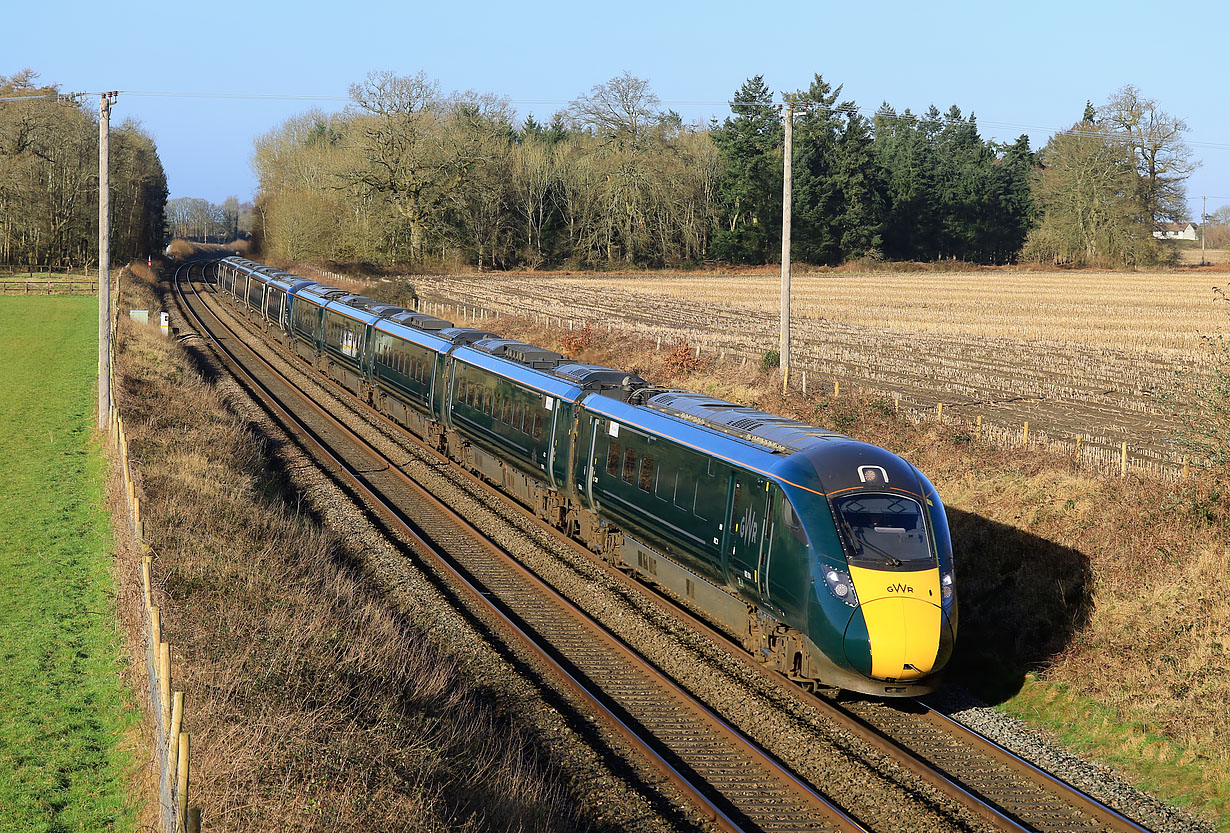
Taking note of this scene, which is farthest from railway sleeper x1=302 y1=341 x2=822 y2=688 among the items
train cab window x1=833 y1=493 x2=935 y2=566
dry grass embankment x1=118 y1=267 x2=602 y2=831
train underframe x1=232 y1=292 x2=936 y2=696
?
dry grass embankment x1=118 y1=267 x2=602 y2=831

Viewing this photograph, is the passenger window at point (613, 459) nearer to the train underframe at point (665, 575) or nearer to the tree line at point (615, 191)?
the train underframe at point (665, 575)

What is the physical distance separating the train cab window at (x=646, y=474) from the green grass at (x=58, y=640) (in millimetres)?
6940

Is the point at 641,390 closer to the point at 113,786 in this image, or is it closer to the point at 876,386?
the point at 113,786

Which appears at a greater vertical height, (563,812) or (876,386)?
(876,386)

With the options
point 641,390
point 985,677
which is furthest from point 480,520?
point 985,677

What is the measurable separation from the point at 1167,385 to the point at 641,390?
61.3 feet

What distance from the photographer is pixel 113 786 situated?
9.52m

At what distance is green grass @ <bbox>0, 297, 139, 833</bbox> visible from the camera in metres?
9.34

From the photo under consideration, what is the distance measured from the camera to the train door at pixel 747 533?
12.0 m

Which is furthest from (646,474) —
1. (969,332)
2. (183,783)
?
(969,332)

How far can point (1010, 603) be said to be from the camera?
47.6 feet

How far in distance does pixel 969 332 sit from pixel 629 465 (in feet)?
104

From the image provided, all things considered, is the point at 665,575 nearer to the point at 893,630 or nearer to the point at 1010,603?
the point at 893,630

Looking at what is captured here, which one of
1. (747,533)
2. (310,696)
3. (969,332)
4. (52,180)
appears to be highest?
(52,180)
